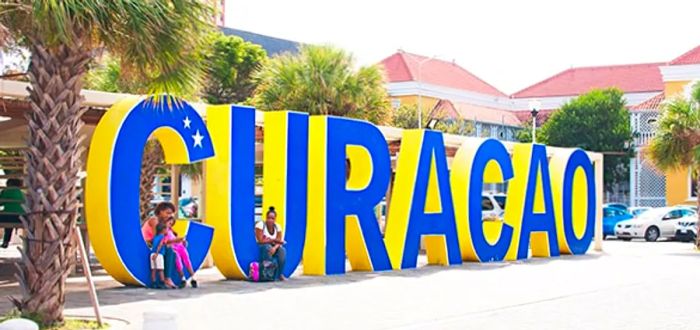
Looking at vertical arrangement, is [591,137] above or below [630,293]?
above

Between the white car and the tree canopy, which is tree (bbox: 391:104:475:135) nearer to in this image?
the white car

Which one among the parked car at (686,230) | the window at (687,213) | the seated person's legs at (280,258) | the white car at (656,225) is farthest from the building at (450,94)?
the seated person's legs at (280,258)

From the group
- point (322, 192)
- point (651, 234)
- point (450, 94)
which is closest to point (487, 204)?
point (651, 234)

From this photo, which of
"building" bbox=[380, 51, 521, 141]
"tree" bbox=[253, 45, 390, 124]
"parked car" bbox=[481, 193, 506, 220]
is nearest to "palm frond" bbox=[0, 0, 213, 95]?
"tree" bbox=[253, 45, 390, 124]

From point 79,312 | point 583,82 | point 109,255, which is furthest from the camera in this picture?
point 583,82

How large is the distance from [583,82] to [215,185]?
5823cm

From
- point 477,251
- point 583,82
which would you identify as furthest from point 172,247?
point 583,82

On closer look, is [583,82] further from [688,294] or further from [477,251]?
[688,294]

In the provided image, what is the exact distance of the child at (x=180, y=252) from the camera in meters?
16.7

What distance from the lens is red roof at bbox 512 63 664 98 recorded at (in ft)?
236

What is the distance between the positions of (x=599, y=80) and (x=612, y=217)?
108 feet

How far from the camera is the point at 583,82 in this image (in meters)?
73.1

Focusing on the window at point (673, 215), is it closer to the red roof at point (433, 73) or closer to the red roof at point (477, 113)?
the red roof at point (477, 113)

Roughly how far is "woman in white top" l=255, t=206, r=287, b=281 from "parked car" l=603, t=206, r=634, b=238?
25202mm
